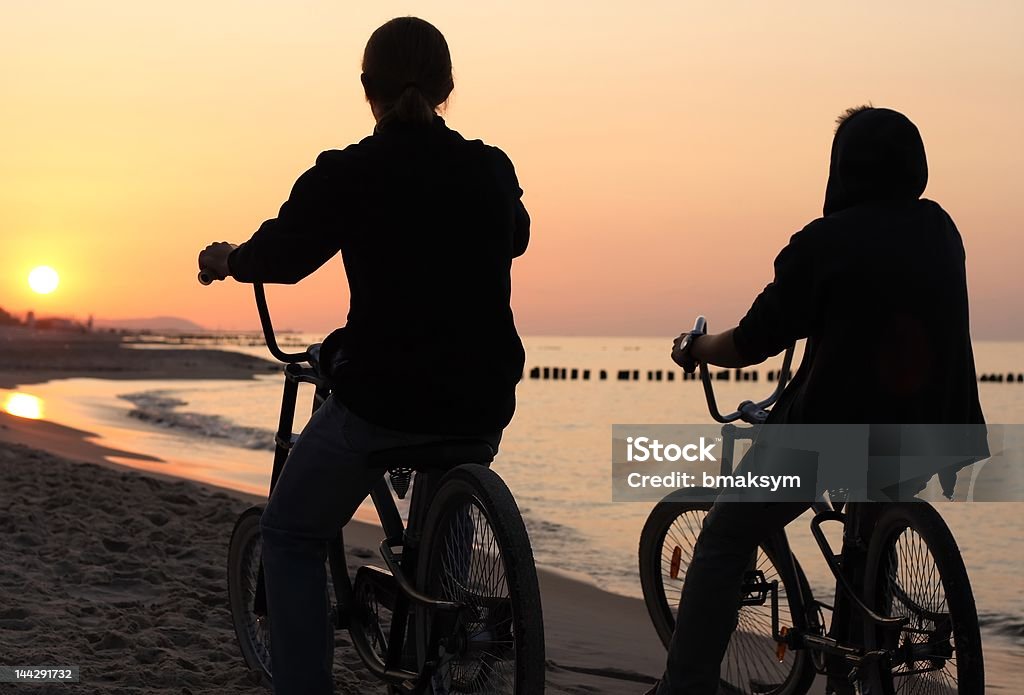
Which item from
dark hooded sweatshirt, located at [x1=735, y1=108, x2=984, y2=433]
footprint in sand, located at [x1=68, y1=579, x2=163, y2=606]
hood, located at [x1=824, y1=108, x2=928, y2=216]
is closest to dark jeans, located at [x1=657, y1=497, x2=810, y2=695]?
dark hooded sweatshirt, located at [x1=735, y1=108, x2=984, y2=433]

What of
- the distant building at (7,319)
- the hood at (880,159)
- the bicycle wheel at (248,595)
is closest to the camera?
the hood at (880,159)

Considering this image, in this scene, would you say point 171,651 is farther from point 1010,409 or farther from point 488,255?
point 1010,409

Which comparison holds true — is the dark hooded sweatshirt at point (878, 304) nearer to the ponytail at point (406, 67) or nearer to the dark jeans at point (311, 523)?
the dark jeans at point (311, 523)

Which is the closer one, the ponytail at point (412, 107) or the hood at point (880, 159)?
the ponytail at point (412, 107)

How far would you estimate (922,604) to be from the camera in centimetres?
330

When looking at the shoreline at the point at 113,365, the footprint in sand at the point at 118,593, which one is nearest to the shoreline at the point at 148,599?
the footprint in sand at the point at 118,593

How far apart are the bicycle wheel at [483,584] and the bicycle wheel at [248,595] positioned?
1.23 meters

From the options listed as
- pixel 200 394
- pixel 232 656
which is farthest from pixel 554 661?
pixel 200 394

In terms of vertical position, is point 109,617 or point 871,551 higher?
point 871,551

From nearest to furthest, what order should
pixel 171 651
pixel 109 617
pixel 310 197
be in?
1. pixel 310 197
2. pixel 171 651
3. pixel 109 617

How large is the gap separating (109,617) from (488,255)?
10.5ft

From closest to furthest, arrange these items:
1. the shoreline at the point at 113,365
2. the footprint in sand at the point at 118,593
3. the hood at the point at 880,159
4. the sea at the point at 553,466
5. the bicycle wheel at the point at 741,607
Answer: the hood at the point at 880,159, the bicycle wheel at the point at 741,607, the footprint in sand at the point at 118,593, the sea at the point at 553,466, the shoreline at the point at 113,365

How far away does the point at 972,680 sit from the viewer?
3076 mm

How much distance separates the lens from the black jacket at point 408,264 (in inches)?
118
